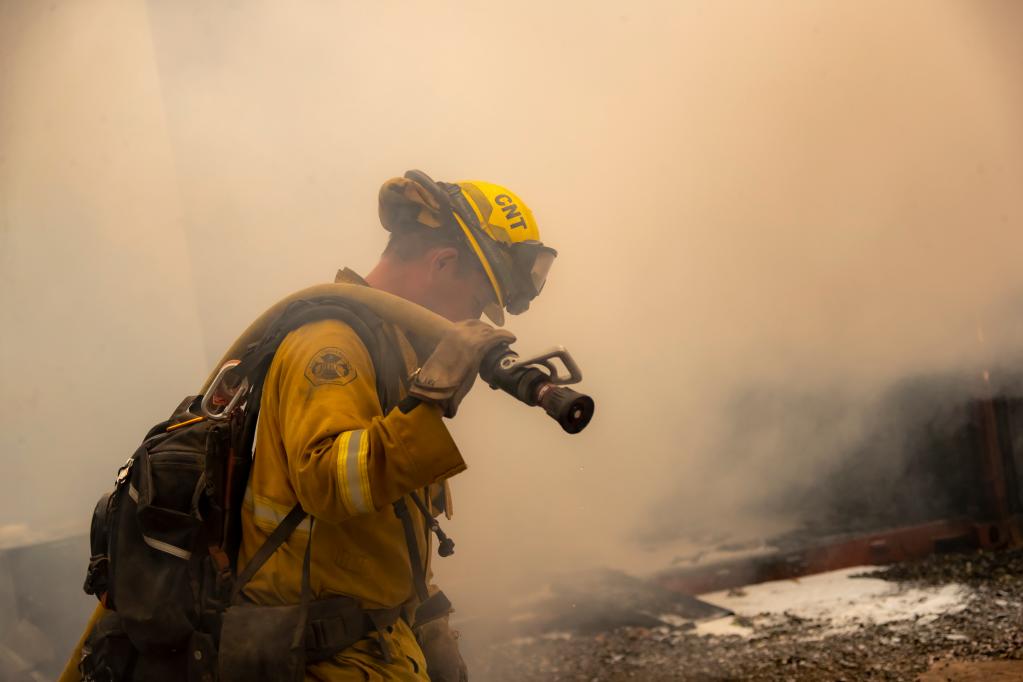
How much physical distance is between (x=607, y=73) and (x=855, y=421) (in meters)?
1.95

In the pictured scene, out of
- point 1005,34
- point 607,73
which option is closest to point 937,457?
point 1005,34

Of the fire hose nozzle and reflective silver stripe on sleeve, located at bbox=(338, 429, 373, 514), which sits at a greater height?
the fire hose nozzle

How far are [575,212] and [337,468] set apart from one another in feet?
8.84

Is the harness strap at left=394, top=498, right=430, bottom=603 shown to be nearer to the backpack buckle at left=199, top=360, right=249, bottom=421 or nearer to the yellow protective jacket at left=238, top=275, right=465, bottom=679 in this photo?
the yellow protective jacket at left=238, top=275, right=465, bottom=679

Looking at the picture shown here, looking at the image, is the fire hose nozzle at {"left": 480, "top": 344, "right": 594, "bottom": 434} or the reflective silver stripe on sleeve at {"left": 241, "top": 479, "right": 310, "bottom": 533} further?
the reflective silver stripe on sleeve at {"left": 241, "top": 479, "right": 310, "bottom": 533}

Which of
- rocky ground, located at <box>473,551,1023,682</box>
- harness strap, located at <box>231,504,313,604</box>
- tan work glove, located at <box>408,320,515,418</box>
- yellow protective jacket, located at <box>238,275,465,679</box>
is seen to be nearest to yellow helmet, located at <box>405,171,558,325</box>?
yellow protective jacket, located at <box>238,275,465,679</box>

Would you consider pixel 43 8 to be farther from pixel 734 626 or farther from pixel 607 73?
pixel 734 626

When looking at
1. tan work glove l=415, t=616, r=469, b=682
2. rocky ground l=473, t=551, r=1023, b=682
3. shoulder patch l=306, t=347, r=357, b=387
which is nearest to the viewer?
shoulder patch l=306, t=347, r=357, b=387

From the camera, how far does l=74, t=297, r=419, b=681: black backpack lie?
1661 mm

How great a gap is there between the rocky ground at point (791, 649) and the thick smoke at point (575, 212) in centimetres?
36

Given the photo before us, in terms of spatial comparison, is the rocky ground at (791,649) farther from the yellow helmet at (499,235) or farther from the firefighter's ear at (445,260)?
the firefighter's ear at (445,260)

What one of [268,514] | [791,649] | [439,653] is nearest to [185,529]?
[268,514]

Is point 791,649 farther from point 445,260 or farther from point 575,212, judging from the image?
point 445,260

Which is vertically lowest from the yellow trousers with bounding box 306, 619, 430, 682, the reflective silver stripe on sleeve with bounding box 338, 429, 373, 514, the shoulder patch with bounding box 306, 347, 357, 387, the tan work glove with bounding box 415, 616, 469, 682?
the tan work glove with bounding box 415, 616, 469, 682
